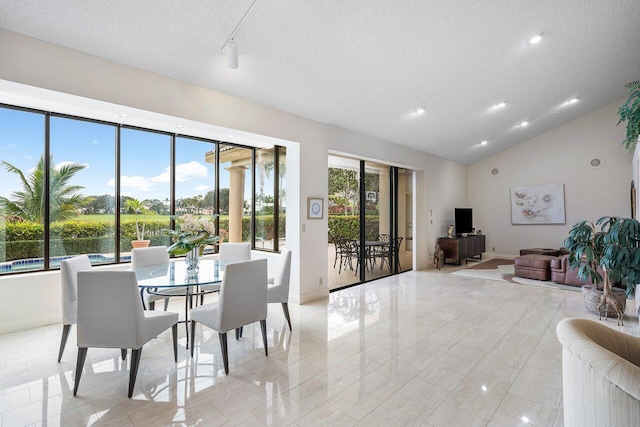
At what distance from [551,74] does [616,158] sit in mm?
4368

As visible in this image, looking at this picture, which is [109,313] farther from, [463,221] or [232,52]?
[463,221]

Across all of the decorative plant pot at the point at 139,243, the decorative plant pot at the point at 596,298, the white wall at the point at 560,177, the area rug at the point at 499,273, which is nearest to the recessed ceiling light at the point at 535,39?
the decorative plant pot at the point at 596,298

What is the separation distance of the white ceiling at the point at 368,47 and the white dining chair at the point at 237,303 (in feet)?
7.11

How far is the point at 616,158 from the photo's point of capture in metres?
7.38

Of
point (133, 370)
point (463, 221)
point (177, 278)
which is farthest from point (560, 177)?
point (133, 370)

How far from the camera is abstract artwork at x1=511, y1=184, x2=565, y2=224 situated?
322 inches

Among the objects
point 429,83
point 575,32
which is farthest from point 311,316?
point 575,32

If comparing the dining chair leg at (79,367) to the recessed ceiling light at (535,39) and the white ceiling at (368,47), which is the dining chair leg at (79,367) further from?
the recessed ceiling light at (535,39)

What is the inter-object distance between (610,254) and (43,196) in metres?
6.94

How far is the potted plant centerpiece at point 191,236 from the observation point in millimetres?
3106

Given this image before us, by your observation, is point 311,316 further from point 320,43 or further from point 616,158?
point 616,158

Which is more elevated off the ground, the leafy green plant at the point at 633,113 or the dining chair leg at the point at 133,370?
the leafy green plant at the point at 633,113

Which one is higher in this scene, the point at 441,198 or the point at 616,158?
the point at 616,158

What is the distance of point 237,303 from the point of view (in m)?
2.78
